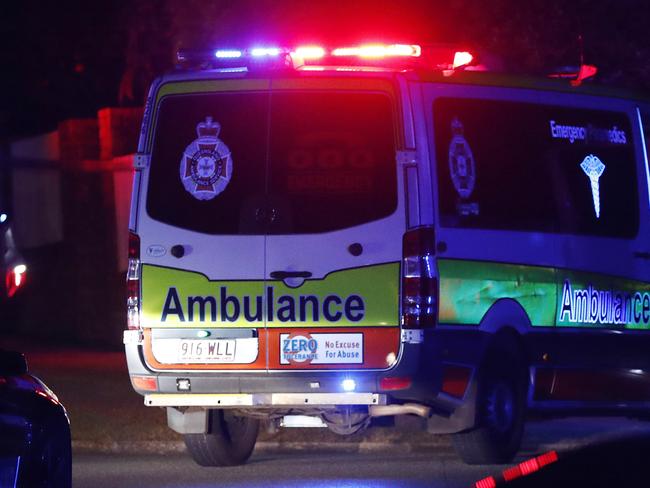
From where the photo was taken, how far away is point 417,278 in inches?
386

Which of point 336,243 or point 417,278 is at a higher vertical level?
point 336,243

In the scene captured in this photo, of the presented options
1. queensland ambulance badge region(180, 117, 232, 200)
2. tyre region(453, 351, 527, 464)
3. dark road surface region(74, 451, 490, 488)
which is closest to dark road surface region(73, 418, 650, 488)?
dark road surface region(74, 451, 490, 488)

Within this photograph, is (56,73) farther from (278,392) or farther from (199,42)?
(278,392)

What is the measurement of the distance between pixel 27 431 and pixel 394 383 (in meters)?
2.91

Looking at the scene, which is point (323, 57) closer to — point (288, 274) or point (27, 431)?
point (288, 274)

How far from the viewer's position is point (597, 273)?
11547mm

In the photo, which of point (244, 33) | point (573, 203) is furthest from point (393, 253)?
point (244, 33)

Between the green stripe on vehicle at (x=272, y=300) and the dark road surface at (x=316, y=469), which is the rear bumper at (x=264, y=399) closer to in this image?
the green stripe on vehicle at (x=272, y=300)

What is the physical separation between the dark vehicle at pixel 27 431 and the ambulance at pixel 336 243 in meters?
2.03

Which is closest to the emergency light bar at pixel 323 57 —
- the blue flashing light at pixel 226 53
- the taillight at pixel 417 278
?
the blue flashing light at pixel 226 53

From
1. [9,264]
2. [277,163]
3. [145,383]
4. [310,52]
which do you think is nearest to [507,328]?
[277,163]

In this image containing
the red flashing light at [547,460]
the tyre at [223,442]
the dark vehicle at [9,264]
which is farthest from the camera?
the dark vehicle at [9,264]

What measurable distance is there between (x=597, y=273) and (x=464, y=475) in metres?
1.79

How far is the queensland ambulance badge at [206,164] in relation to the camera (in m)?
10.2
